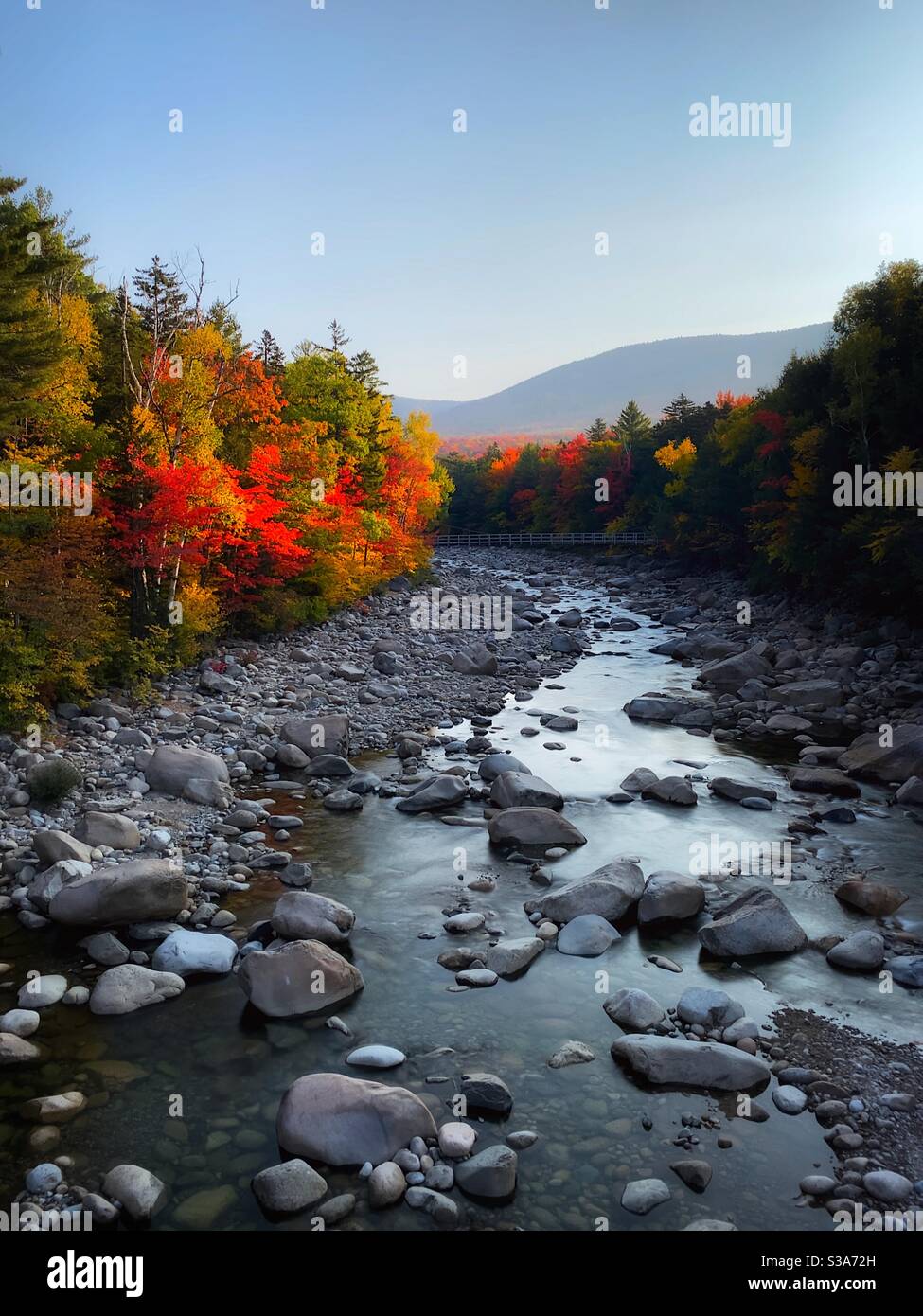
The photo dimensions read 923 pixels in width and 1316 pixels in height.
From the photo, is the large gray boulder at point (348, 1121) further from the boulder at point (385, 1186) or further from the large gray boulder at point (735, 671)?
the large gray boulder at point (735, 671)

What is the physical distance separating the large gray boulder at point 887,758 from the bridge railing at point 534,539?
48.2m

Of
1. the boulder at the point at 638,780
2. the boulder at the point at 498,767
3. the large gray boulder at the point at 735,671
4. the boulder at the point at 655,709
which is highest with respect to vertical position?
the large gray boulder at the point at 735,671

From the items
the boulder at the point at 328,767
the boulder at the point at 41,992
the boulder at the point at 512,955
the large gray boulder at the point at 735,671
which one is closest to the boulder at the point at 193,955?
the boulder at the point at 41,992

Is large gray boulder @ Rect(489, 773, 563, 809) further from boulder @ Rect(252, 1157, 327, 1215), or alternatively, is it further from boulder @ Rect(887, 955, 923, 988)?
boulder @ Rect(252, 1157, 327, 1215)

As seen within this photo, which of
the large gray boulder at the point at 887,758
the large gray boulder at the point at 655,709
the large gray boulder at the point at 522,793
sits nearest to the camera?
the large gray boulder at the point at 522,793

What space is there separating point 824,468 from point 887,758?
1913 cm

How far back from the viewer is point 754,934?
9859 mm

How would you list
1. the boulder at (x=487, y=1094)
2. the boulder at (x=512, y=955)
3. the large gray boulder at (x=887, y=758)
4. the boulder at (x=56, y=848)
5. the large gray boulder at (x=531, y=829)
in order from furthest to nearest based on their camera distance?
the large gray boulder at (x=887, y=758)
the large gray boulder at (x=531, y=829)
the boulder at (x=56, y=848)
the boulder at (x=512, y=955)
the boulder at (x=487, y=1094)

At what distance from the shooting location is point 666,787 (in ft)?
50.4

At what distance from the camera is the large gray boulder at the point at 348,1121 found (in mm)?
6602

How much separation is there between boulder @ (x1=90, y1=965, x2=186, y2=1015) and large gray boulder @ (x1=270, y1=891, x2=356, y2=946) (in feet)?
4.31

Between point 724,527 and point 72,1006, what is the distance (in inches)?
1793
